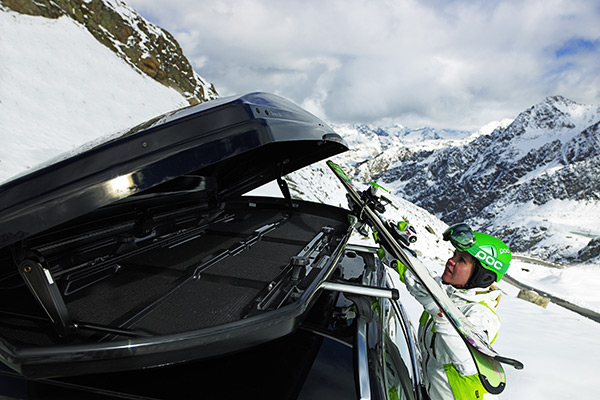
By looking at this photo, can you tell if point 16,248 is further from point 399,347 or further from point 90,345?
point 399,347

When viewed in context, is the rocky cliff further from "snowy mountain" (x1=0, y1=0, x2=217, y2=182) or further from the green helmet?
the green helmet

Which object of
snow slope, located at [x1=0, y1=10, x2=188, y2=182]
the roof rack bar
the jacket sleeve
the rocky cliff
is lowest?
the jacket sleeve

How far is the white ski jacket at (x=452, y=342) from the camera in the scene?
2.18 m

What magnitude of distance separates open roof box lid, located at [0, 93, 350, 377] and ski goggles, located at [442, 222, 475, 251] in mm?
861

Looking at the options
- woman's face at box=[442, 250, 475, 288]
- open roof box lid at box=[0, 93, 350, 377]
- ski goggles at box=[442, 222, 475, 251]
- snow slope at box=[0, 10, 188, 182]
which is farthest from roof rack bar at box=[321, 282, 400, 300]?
snow slope at box=[0, 10, 188, 182]

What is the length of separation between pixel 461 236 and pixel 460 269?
0.32 meters

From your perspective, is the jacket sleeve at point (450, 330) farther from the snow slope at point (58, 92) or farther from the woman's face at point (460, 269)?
the snow slope at point (58, 92)

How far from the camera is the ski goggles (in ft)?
7.81

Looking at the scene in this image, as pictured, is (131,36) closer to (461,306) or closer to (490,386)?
(461,306)

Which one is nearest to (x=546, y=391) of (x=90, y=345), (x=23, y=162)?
(x=90, y=345)

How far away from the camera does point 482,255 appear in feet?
8.03

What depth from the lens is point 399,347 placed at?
1.99 meters

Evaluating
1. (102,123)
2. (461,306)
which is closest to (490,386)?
(461,306)

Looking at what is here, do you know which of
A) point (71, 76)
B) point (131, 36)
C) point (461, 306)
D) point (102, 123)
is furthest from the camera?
point (131, 36)
